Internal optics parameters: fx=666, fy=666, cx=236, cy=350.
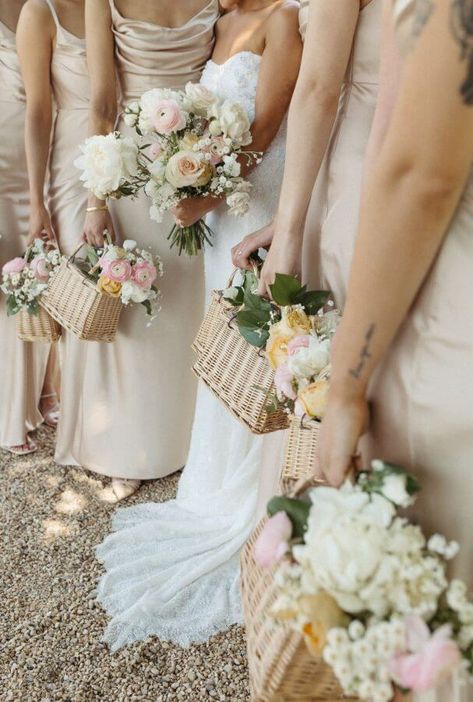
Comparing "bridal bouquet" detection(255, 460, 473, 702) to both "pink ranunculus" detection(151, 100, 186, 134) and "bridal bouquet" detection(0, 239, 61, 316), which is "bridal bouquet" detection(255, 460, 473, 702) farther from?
"bridal bouquet" detection(0, 239, 61, 316)

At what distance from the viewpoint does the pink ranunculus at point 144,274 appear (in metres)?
2.72

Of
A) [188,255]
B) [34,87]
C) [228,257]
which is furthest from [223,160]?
[34,87]

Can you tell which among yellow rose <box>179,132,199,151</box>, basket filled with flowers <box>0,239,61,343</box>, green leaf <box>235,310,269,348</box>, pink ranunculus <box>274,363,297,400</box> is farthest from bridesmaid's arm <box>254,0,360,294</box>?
basket filled with flowers <box>0,239,61,343</box>

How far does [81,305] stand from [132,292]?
0.22m

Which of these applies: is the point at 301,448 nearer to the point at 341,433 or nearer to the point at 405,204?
the point at 341,433

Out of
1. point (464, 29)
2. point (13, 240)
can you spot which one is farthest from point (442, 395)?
point (13, 240)

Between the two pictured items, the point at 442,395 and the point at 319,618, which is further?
the point at 442,395

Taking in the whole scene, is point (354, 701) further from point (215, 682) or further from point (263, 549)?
point (215, 682)

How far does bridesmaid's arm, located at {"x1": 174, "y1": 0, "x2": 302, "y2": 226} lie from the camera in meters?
2.35

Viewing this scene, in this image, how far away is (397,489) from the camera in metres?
0.96

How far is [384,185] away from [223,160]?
148cm

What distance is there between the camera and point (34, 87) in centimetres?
300

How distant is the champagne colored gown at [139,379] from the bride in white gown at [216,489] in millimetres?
285

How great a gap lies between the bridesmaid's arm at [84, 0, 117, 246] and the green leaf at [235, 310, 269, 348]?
1.30 m
